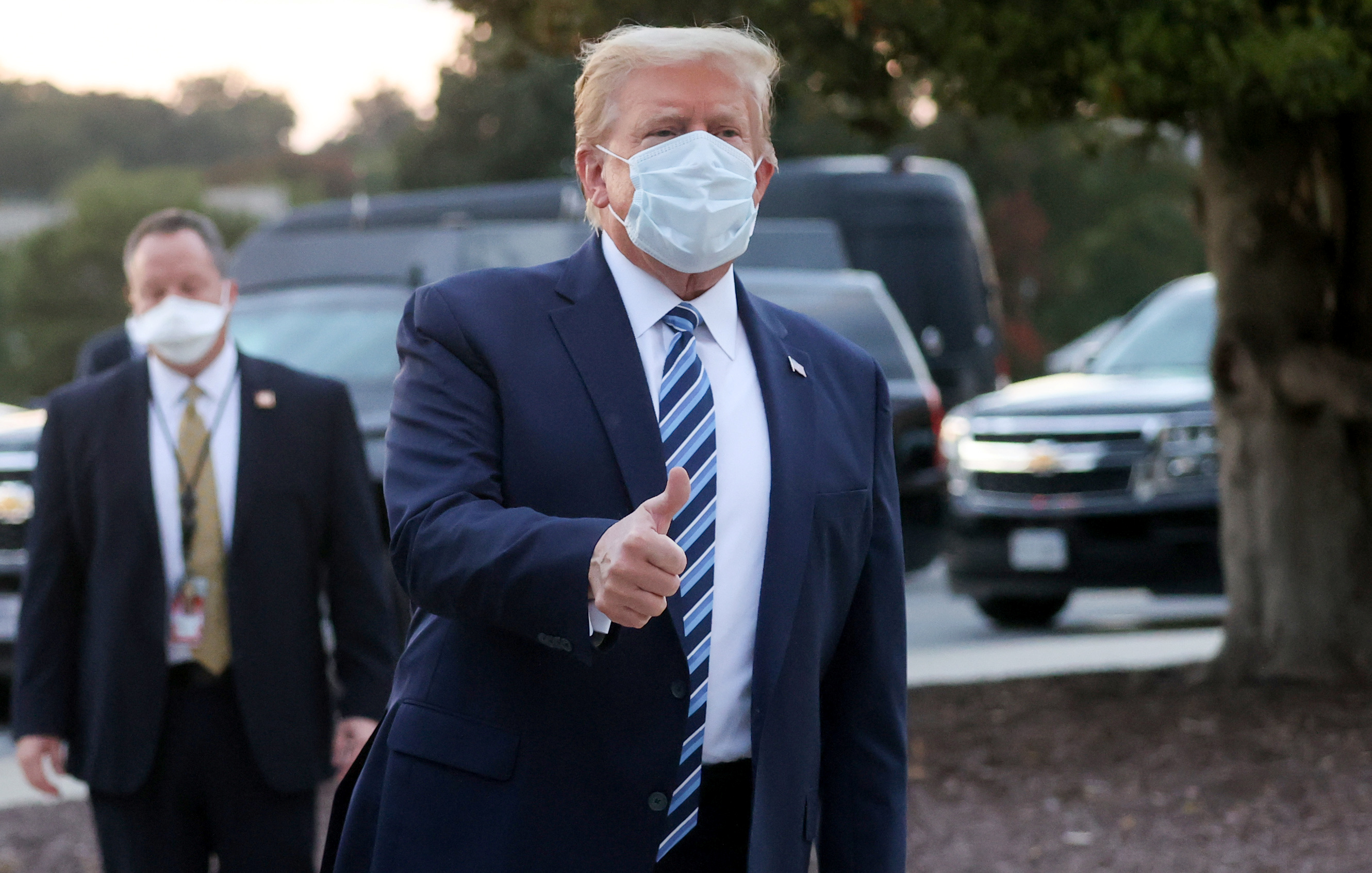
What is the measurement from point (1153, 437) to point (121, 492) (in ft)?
21.3

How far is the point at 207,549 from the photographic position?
393cm

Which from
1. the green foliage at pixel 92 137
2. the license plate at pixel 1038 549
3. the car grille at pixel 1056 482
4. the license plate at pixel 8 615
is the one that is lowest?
the green foliage at pixel 92 137

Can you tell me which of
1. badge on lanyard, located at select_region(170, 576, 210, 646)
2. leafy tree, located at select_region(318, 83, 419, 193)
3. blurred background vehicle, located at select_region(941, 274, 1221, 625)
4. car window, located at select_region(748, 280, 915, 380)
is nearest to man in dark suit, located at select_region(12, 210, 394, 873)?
badge on lanyard, located at select_region(170, 576, 210, 646)

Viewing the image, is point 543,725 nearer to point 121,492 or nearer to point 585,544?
point 585,544

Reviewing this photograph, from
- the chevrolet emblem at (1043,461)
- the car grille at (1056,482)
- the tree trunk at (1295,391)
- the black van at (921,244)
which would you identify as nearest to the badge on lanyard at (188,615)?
the tree trunk at (1295,391)

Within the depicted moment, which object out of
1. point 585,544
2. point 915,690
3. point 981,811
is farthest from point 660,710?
point 915,690

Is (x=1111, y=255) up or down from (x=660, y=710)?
down

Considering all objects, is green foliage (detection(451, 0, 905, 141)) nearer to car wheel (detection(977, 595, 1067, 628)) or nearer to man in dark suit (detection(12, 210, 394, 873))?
man in dark suit (detection(12, 210, 394, 873))

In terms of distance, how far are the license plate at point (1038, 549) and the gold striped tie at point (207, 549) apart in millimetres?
6304

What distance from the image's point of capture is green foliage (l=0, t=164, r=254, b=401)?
63.9 meters

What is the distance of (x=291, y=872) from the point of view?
380cm

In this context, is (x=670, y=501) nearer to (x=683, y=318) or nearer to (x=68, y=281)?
(x=683, y=318)

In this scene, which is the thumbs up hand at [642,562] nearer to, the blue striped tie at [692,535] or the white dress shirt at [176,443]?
the blue striped tie at [692,535]

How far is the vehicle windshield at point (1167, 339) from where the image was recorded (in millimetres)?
10398
